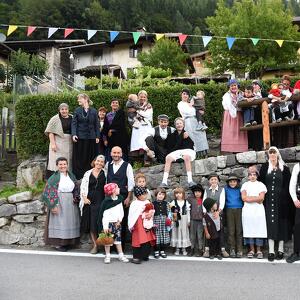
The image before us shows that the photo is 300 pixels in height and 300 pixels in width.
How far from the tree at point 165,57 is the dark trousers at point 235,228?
27.4 metres

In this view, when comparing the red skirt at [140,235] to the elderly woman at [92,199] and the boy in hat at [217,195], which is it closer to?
the elderly woman at [92,199]

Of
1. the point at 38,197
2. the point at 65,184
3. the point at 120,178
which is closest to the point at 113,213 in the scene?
the point at 120,178

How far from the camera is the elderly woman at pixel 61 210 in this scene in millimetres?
7031

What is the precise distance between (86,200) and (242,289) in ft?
9.64

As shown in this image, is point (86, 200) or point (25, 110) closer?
point (86, 200)

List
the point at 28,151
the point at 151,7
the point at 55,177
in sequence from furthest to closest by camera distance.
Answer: the point at 151,7 < the point at 28,151 < the point at 55,177

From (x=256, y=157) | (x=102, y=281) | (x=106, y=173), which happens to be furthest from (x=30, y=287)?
(x=256, y=157)

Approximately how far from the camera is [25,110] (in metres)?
9.86

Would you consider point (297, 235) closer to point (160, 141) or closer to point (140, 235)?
point (140, 235)

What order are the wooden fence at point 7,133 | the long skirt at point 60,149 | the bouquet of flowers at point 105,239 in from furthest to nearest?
the wooden fence at point 7,133
the long skirt at point 60,149
the bouquet of flowers at point 105,239

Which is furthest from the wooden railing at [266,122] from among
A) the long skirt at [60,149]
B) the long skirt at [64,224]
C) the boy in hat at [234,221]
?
the long skirt at [64,224]

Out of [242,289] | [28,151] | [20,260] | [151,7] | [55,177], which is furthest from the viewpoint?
[151,7]

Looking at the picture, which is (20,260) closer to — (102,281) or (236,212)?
(102,281)

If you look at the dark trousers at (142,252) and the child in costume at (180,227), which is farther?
the child in costume at (180,227)
